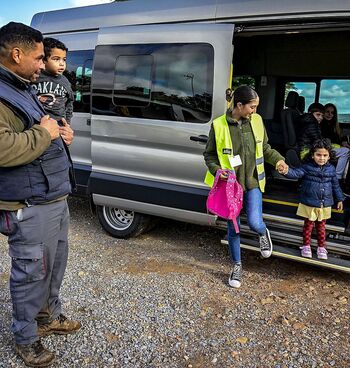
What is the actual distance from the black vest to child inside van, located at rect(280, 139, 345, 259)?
2.01 meters

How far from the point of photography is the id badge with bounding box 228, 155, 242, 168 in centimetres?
348

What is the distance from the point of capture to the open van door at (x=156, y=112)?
3859 millimetres

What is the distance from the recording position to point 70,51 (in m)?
4.94

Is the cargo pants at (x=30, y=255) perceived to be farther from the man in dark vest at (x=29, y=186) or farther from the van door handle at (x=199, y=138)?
the van door handle at (x=199, y=138)

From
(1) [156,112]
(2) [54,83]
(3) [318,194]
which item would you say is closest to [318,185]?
(3) [318,194]

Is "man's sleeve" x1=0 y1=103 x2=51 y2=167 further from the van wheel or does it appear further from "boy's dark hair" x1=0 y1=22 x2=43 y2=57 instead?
the van wheel

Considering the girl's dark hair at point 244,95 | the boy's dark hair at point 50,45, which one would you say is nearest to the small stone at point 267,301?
the girl's dark hair at point 244,95

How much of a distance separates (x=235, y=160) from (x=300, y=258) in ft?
3.34

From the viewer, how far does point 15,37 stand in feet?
7.16

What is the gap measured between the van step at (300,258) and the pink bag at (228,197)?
1.16ft

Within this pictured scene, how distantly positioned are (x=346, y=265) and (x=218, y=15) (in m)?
2.38

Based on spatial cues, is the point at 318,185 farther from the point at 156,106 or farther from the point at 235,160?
the point at 156,106

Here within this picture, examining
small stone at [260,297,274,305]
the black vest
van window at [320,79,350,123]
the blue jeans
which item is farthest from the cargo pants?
van window at [320,79,350,123]

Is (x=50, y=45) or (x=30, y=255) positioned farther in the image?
(x=50, y=45)
